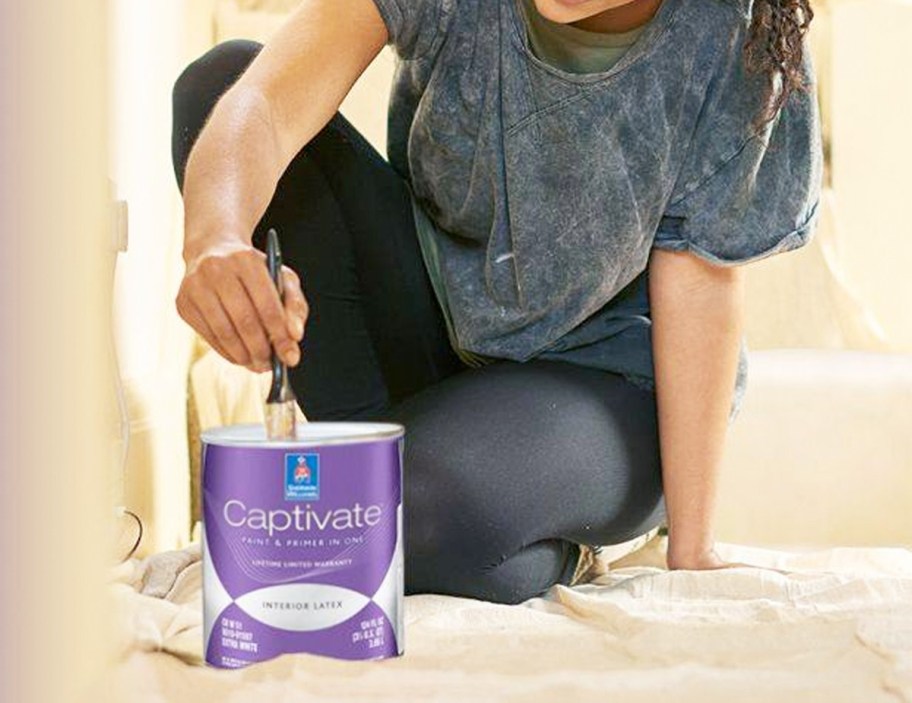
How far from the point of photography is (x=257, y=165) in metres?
0.70

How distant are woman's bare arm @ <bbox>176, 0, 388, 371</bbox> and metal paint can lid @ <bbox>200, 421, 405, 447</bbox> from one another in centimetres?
3

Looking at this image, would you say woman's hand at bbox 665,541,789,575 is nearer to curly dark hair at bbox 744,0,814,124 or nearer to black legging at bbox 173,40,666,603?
black legging at bbox 173,40,666,603

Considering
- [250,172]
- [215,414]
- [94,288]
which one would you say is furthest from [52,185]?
[215,414]

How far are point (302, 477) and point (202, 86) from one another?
1.54 feet

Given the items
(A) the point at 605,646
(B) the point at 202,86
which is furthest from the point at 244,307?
(B) the point at 202,86

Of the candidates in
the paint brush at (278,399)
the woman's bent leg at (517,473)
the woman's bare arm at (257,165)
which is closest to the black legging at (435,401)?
the woman's bent leg at (517,473)

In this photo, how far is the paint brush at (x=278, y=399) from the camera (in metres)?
0.56

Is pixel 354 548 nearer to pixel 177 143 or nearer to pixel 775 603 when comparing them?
pixel 775 603

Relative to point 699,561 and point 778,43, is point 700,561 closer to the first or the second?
point 699,561

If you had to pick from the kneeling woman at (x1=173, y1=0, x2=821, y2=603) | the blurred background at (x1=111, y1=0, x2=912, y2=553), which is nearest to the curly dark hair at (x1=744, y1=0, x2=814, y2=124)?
the kneeling woman at (x1=173, y1=0, x2=821, y2=603)

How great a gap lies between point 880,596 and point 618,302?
0.31 metres

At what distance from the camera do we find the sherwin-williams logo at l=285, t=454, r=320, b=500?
0.54 metres

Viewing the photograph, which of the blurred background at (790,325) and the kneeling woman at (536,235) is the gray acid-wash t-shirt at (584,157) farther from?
the blurred background at (790,325)

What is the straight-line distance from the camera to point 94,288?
0.63 feet
